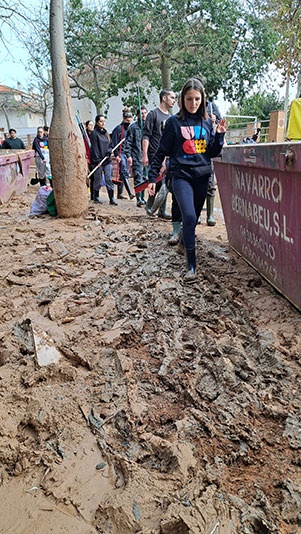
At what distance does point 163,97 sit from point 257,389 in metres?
4.40

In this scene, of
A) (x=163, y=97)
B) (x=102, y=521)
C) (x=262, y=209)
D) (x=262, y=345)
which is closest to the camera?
(x=102, y=521)

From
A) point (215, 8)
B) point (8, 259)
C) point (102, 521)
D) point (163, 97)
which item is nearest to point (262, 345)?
point (102, 521)

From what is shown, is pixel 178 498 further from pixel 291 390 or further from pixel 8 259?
pixel 8 259

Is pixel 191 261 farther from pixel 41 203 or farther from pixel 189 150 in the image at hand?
pixel 41 203

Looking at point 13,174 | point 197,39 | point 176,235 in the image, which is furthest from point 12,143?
point 176,235

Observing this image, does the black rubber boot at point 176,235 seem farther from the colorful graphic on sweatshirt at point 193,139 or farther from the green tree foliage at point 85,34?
the green tree foliage at point 85,34

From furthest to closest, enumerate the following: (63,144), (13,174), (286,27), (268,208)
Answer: (286,27) → (13,174) → (63,144) → (268,208)

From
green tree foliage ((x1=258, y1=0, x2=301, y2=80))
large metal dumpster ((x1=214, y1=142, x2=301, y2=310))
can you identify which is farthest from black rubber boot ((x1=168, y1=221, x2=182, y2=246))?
green tree foliage ((x1=258, y1=0, x2=301, y2=80))

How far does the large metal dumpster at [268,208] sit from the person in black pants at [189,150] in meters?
0.27

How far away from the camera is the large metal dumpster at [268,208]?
2.84 metres

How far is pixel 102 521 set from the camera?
165 centimetres

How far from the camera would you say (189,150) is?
3924 millimetres

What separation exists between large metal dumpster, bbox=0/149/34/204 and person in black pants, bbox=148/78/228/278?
19.0ft

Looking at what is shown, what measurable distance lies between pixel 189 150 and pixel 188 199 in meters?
0.44
